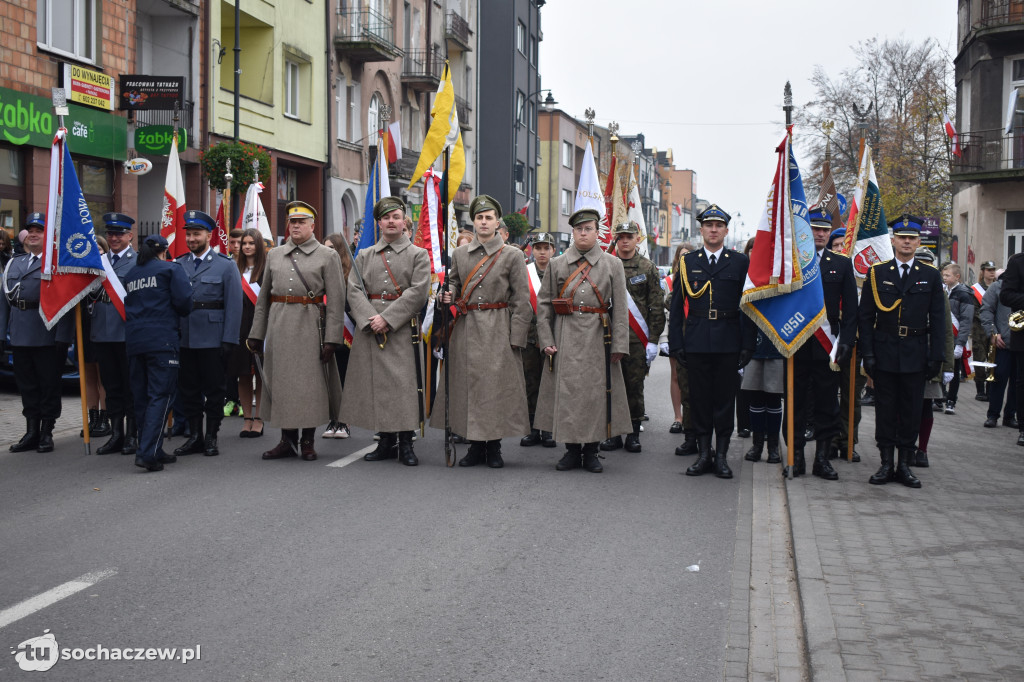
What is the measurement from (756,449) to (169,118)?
16330mm

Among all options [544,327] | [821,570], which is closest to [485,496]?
[544,327]

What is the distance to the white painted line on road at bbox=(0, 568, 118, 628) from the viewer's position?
506 centimetres

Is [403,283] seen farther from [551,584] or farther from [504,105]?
[504,105]

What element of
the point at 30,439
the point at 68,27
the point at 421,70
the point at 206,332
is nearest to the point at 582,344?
the point at 206,332

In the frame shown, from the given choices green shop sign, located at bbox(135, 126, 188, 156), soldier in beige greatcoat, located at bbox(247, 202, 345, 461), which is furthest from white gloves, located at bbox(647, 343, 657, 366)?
green shop sign, located at bbox(135, 126, 188, 156)

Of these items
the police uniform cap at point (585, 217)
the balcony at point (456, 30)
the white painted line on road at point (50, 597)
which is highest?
the balcony at point (456, 30)

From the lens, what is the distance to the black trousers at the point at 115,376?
9.80 metres

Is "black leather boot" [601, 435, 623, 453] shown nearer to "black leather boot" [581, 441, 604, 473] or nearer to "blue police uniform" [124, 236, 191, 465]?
"black leather boot" [581, 441, 604, 473]

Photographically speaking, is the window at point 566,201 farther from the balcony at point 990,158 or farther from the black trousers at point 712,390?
the black trousers at point 712,390

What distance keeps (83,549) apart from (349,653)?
93.3 inches

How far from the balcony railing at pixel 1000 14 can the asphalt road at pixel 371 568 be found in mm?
25374

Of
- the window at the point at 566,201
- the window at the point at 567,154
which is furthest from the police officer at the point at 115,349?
the window at the point at 567,154

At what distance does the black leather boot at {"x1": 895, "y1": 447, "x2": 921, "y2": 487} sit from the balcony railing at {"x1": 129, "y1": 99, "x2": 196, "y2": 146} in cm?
1603

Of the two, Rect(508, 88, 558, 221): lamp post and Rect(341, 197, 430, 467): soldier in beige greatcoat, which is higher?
Rect(508, 88, 558, 221): lamp post
